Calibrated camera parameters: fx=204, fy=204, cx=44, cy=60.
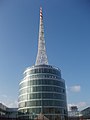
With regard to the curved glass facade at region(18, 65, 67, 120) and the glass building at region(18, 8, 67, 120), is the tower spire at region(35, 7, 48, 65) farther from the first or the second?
the curved glass facade at region(18, 65, 67, 120)

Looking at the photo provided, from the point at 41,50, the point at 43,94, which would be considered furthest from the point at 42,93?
the point at 41,50

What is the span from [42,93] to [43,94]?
733mm

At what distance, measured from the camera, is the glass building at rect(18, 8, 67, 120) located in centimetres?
10483

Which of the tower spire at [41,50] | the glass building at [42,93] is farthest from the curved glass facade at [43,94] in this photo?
the tower spire at [41,50]

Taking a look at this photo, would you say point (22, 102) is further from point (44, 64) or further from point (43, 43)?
point (43, 43)

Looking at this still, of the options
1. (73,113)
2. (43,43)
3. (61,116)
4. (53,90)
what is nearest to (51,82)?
(53,90)

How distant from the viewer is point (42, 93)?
106m

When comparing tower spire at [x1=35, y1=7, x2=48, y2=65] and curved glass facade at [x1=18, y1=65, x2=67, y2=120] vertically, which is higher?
tower spire at [x1=35, y1=7, x2=48, y2=65]

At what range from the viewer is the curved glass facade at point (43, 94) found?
105m

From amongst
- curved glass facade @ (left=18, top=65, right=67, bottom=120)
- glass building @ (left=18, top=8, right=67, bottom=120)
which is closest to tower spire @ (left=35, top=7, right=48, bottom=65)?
glass building @ (left=18, top=8, right=67, bottom=120)

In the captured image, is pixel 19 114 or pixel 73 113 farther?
pixel 73 113

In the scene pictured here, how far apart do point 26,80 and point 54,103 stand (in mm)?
20510

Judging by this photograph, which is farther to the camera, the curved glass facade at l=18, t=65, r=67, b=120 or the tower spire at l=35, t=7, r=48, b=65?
the tower spire at l=35, t=7, r=48, b=65

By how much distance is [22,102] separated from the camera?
369ft
